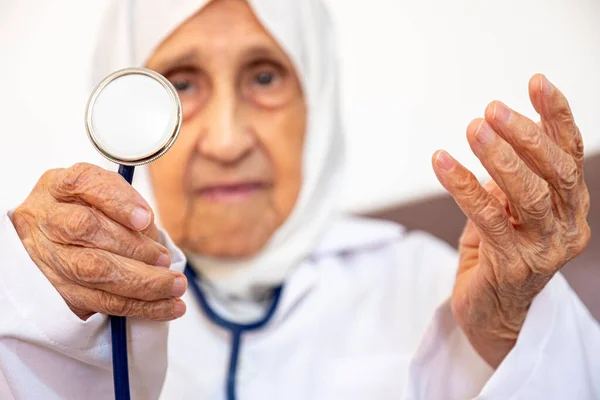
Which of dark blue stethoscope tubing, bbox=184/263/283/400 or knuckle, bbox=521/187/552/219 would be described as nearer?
knuckle, bbox=521/187/552/219

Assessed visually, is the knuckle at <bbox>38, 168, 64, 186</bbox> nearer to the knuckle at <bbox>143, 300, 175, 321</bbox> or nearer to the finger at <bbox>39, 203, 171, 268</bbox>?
the finger at <bbox>39, 203, 171, 268</bbox>

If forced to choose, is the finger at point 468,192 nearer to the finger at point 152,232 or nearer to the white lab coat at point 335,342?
the white lab coat at point 335,342

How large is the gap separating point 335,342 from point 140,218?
1.86 ft

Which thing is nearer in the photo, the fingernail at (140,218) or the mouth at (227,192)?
the fingernail at (140,218)

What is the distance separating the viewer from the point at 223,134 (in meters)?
1.07

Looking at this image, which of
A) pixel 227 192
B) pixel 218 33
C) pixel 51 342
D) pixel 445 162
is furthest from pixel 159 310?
pixel 218 33

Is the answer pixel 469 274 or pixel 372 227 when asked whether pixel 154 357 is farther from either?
pixel 372 227

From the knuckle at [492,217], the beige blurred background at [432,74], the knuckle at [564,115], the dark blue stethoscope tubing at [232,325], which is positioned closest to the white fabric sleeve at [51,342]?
the dark blue stethoscope tubing at [232,325]

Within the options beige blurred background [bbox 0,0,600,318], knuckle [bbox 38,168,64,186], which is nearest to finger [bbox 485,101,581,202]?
knuckle [bbox 38,168,64,186]

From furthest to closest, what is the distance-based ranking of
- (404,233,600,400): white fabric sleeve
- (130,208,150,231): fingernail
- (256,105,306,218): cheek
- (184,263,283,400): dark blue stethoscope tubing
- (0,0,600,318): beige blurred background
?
(0,0,600,318): beige blurred background, (256,105,306,218): cheek, (184,263,283,400): dark blue stethoscope tubing, (404,233,600,400): white fabric sleeve, (130,208,150,231): fingernail

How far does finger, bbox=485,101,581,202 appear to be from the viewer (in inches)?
25.7

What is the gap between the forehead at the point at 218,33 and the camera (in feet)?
3.52

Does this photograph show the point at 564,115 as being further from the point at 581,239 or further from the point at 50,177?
the point at 50,177

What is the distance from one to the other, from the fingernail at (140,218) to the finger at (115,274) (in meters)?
0.05
